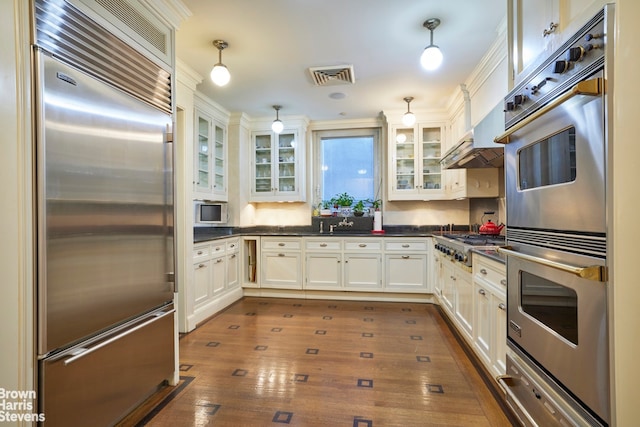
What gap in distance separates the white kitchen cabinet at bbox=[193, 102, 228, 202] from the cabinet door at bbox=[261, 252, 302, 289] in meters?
1.09

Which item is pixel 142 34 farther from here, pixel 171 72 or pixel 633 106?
pixel 633 106

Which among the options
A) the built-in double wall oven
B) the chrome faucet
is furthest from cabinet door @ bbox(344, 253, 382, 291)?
the built-in double wall oven

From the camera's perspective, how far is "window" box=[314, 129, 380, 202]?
17.0 feet

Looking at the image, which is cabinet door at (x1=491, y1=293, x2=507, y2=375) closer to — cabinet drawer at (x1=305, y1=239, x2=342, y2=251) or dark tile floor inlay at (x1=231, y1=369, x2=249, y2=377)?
dark tile floor inlay at (x1=231, y1=369, x2=249, y2=377)

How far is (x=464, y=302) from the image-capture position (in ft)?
9.36

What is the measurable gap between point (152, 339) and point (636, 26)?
251 centimetres

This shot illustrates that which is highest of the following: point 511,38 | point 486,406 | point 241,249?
point 511,38

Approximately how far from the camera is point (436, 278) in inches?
159

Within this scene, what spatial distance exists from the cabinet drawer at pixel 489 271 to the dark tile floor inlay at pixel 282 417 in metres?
1.48

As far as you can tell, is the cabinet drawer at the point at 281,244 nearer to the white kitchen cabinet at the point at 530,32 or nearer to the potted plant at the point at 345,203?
the potted plant at the point at 345,203

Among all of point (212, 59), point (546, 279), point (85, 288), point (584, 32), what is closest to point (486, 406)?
point (546, 279)

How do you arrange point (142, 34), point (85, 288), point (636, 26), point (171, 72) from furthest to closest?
point (171, 72)
point (142, 34)
point (85, 288)
point (636, 26)

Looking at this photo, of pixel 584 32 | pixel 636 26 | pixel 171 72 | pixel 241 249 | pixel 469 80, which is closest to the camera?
pixel 636 26

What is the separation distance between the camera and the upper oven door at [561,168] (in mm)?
924
